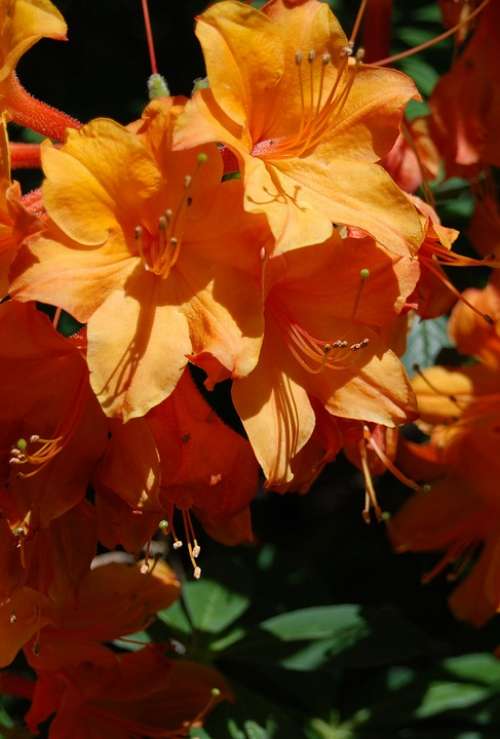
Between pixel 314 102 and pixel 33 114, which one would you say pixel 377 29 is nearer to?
pixel 314 102

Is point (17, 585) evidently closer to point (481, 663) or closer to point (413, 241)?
point (413, 241)

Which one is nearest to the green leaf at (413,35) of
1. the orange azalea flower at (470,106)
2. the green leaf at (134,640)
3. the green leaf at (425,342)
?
the orange azalea flower at (470,106)

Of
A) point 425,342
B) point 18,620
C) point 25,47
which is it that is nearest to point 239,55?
point 25,47

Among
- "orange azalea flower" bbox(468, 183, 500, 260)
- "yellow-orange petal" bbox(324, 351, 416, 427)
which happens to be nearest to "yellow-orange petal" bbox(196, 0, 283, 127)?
"yellow-orange petal" bbox(324, 351, 416, 427)

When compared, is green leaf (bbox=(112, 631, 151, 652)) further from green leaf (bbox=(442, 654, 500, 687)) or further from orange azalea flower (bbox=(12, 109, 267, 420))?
orange azalea flower (bbox=(12, 109, 267, 420))

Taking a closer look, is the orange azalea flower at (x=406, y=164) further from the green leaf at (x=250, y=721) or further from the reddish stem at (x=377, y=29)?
the green leaf at (x=250, y=721)
